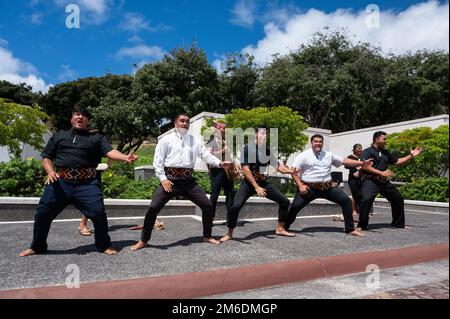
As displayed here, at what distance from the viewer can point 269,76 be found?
86.3 feet

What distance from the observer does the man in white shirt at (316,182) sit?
584 centimetres

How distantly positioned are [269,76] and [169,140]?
22.8 m

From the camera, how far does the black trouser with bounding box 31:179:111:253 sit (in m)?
4.21

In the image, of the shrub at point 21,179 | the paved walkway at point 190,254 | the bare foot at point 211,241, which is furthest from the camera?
the shrub at point 21,179

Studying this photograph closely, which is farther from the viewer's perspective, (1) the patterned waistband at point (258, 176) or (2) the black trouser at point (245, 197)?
(1) the patterned waistband at point (258, 176)

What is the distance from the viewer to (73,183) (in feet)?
14.1

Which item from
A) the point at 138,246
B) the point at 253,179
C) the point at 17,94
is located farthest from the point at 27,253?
the point at 17,94

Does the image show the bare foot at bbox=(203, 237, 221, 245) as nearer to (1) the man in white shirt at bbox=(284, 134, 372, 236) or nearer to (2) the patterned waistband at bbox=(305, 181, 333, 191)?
(1) the man in white shirt at bbox=(284, 134, 372, 236)

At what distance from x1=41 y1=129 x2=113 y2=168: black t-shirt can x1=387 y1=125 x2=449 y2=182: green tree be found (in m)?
11.4

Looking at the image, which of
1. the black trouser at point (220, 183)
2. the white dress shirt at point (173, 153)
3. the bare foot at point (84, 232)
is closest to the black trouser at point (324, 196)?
the black trouser at point (220, 183)

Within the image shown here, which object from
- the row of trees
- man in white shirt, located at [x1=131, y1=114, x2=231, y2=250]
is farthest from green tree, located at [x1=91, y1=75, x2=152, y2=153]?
man in white shirt, located at [x1=131, y1=114, x2=231, y2=250]

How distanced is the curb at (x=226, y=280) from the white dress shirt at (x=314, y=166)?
1597 mm

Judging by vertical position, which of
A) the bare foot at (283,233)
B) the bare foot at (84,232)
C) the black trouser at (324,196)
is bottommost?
the bare foot at (283,233)

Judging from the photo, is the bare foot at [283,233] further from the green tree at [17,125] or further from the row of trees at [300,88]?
the row of trees at [300,88]
